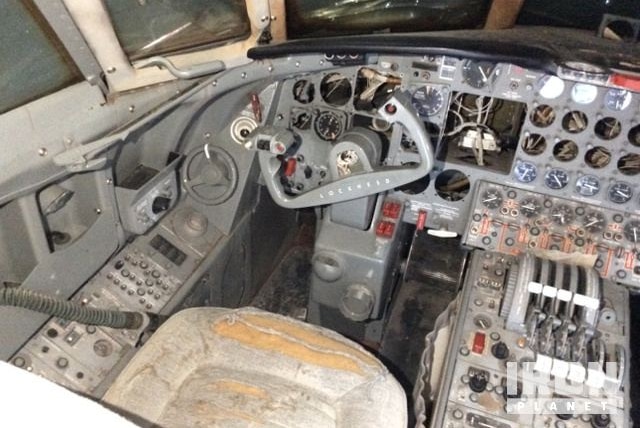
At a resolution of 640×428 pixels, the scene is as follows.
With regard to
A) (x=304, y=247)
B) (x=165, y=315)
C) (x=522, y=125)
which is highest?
(x=522, y=125)

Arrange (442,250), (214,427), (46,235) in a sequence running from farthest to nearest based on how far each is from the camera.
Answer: (442,250) → (46,235) → (214,427)

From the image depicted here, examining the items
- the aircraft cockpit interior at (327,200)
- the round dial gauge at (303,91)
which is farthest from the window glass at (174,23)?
the round dial gauge at (303,91)

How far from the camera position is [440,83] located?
94.7 inches

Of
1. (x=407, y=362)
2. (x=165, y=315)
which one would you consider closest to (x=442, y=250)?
(x=407, y=362)

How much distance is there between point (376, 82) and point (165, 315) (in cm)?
120

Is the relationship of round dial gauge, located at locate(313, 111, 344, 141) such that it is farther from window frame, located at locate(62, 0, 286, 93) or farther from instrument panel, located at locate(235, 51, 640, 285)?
window frame, located at locate(62, 0, 286, 93)

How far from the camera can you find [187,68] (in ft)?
7.03

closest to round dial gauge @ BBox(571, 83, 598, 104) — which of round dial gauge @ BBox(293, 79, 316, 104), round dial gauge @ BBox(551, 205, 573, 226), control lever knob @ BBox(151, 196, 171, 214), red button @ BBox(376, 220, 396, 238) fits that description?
round dial gauge @ BBox(551, 205, 573, 226)

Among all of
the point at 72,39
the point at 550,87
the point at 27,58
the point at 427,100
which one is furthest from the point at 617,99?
the point at 27,58

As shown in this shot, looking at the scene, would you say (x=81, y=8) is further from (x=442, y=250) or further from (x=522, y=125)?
(x=442, y=250)

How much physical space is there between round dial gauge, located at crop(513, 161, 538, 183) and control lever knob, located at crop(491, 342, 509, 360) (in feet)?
2.37

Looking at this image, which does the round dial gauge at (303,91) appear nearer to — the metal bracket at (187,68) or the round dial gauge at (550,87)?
the metal bracket at (187,68)

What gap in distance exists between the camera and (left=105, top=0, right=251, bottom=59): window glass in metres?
1.92

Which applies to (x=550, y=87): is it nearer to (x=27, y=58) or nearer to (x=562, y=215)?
(x=562, y=215)
